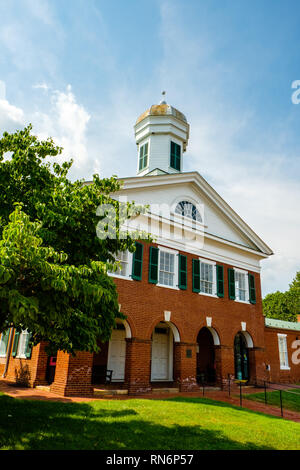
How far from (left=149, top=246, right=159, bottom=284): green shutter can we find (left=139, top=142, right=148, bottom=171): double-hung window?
21.3 ft

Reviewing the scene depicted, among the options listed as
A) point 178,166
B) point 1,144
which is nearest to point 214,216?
Answer: point 178,166

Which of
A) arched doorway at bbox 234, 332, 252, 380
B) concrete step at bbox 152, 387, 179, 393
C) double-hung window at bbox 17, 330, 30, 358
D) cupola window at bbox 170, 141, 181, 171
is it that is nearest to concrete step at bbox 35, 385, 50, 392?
double-hung window at bbox 17, 330, 30, 358

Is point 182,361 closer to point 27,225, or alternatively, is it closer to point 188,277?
point 188,277

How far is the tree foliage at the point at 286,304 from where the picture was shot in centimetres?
4696

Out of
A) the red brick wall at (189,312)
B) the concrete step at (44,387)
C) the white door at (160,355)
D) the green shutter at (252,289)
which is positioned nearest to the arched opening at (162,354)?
the white door at (160,355)

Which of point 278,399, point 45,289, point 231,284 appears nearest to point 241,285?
point 231,284

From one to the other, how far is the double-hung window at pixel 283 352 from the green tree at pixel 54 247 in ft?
57.6

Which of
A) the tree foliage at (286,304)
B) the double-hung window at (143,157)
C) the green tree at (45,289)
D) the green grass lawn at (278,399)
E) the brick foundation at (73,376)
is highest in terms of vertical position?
the double-hung window at (143,157)

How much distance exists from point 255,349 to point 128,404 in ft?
35.6

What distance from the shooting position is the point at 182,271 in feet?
53.7

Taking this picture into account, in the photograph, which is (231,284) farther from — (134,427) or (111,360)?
(134,427)

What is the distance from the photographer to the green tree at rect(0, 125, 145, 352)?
4.91 meters

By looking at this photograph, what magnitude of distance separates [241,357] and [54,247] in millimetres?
16159

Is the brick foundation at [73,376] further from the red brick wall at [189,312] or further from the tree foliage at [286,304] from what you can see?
the tree foliage at [286,304]
